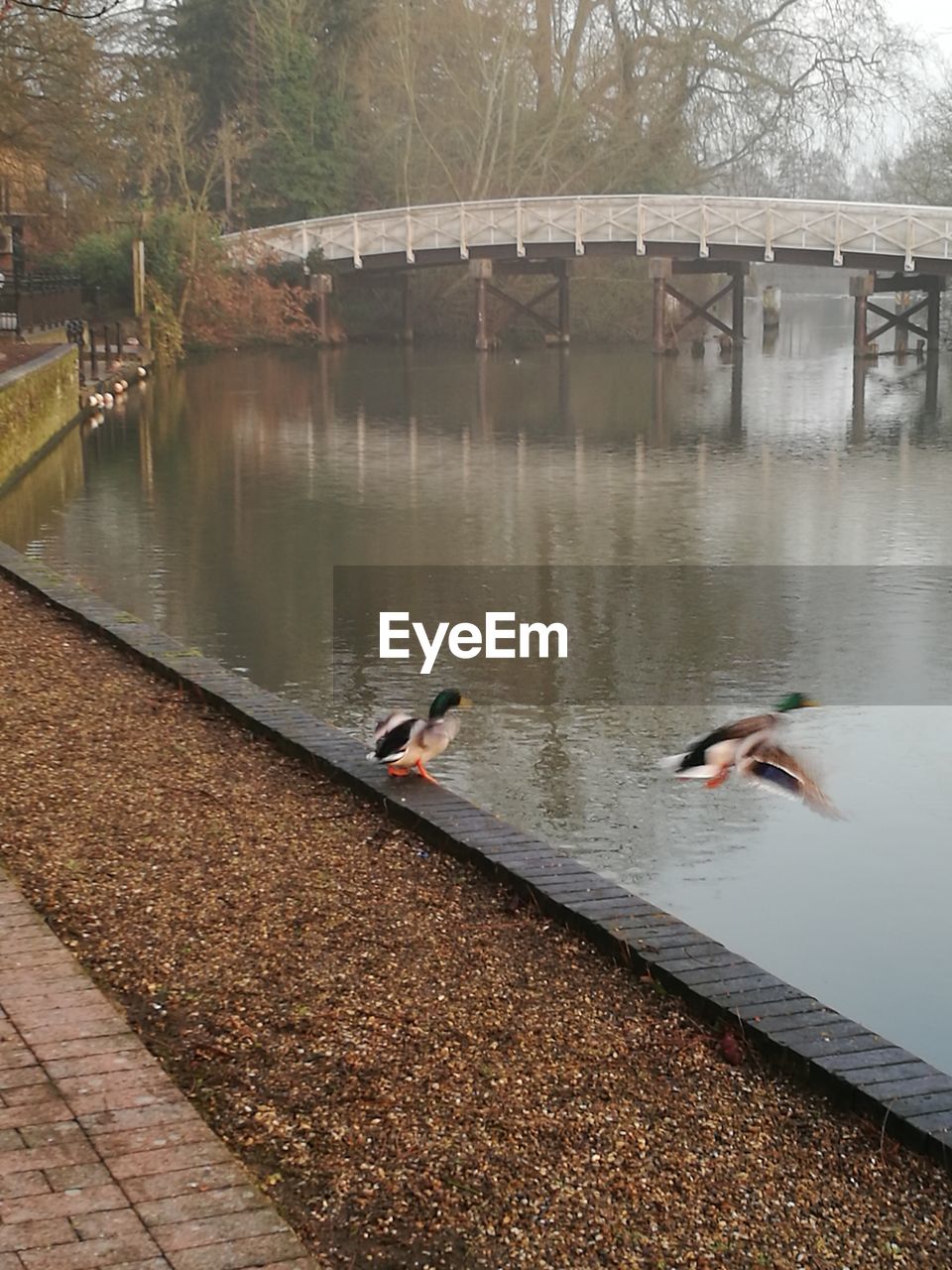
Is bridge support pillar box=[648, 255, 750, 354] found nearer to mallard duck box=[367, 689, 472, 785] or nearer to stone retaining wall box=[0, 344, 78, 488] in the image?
stone retaining wall box=[0, 344, 78, 488]

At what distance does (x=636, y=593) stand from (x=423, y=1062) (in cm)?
805

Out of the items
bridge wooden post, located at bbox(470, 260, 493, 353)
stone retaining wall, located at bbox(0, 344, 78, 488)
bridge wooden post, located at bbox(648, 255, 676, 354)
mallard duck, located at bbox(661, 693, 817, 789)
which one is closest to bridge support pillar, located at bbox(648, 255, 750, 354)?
bridge wooden post, located at bbox(648, 255, 676, 354)

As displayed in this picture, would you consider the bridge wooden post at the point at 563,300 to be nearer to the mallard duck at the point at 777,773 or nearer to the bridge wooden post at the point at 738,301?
the bridge wooden post at the point at 738,301

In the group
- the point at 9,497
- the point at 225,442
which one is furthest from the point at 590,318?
the point at 9,497

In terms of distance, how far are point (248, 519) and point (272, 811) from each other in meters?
9.59

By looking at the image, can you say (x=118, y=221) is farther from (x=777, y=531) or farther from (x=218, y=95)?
(x=777, y=531)

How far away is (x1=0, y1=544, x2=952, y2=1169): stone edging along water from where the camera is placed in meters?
4.38

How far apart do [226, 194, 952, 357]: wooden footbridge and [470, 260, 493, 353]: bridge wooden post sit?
2cm

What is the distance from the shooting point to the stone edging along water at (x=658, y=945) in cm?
438

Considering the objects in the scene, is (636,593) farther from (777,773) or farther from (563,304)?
(563,304)

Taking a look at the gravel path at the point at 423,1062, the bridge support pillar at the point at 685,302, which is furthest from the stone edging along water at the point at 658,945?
the bridge support pillar at the point at 685,302

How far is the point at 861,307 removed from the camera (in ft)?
130

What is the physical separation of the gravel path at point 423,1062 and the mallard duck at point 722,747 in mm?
1498

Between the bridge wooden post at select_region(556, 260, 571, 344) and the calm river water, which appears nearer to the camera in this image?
the calm river water
